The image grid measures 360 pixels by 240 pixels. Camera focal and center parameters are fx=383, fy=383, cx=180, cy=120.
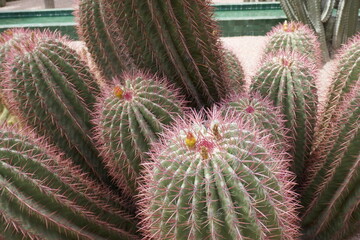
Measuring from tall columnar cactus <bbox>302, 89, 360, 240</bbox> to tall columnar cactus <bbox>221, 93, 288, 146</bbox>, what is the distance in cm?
24

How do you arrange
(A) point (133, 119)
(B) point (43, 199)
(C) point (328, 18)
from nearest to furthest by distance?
(B) point (43, 199), (A) point (133, 119), (C) point (328, 18)

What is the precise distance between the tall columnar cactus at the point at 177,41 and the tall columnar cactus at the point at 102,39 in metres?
0.03

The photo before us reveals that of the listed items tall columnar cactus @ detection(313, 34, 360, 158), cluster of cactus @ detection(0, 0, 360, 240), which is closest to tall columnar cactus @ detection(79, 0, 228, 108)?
cluster of cactus @ detection(0, 0, 360, 240)

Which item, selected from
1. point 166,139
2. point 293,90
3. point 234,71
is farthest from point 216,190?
point 234,71

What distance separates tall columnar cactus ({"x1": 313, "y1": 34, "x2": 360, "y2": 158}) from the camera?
2027 millimetres

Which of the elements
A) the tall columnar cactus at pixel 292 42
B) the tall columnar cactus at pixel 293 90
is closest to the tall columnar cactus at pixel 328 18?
the tall columnar cactus at pixel 292 42

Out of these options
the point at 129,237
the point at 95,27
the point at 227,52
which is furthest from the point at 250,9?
the point at 129,237

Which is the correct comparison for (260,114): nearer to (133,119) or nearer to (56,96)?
(133,119)

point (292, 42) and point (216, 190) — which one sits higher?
point (292, 42)

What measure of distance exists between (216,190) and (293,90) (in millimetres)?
983

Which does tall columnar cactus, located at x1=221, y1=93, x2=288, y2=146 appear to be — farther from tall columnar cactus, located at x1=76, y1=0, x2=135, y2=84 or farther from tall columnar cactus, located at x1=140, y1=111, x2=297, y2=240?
tall columnar cactus, located at x1=76, y1=0, x2=135, y2=84

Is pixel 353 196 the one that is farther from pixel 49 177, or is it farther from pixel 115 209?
pixel 49 177

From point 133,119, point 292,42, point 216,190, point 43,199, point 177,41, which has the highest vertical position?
point 177,41

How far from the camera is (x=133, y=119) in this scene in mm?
1607
